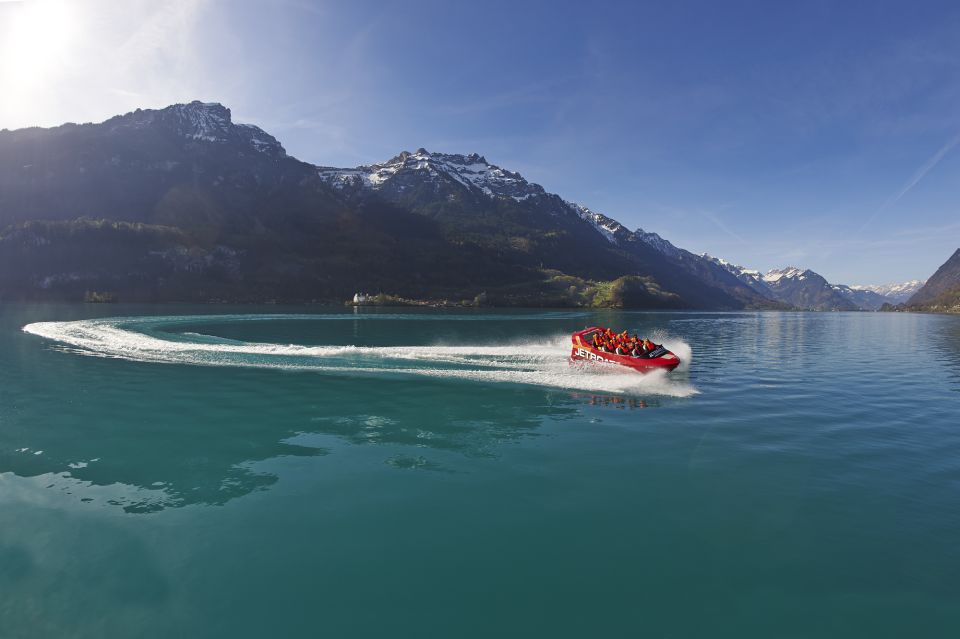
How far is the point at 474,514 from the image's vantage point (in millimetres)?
14828

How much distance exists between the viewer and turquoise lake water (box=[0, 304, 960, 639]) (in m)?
10.4

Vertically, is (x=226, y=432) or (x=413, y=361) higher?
(x=413, y=361)

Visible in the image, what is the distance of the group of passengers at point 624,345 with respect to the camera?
38.9m

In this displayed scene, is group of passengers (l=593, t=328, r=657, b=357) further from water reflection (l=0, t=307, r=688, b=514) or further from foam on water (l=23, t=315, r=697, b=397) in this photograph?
water reflection (l=0, t=307, r=688, b=514)

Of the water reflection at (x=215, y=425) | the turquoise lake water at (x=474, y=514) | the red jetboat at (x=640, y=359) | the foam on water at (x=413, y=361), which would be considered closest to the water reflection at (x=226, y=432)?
the water reflection at (x=215, y=425)

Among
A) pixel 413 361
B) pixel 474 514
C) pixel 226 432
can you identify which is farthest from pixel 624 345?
pixel 226 432

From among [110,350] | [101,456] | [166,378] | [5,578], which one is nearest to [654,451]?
[5,578]

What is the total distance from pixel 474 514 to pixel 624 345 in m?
28.4

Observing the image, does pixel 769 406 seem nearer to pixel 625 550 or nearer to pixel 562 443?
pixel 562 443

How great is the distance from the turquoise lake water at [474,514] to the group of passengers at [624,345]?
689 centimetres

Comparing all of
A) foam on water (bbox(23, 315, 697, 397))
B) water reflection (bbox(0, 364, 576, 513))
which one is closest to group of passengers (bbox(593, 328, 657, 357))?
foam on water (bbox(23, 315, 697, 397))

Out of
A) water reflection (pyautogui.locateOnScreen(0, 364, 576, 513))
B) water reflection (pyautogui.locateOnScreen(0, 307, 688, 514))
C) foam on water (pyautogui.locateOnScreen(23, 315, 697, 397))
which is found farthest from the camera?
foam on water (pyautogui.locateOnScreen(23, 315, 697, 397))

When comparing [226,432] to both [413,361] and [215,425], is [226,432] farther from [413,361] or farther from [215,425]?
[413,361]

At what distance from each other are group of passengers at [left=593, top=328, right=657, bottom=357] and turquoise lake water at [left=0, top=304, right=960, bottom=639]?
6.89 metres
